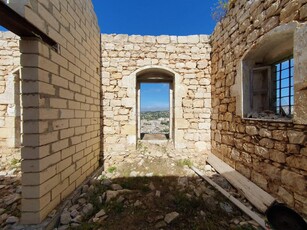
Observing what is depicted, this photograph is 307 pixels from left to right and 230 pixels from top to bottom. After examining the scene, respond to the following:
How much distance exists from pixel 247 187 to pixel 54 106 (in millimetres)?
3791

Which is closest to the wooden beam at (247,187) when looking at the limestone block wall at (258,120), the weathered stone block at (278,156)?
the limestone block wall at (258,120)

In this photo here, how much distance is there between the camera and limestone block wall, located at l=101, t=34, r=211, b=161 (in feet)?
15.6

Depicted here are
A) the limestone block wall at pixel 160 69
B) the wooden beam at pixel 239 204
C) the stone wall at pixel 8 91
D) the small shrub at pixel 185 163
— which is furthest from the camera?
the limestone block wall at pixel 160 69

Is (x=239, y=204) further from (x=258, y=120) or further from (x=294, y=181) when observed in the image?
(x=258, y=120)

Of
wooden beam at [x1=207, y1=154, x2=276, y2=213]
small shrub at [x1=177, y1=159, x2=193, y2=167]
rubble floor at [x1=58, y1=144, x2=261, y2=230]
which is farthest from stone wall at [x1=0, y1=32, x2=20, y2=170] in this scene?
wooden beam at [x1=207, y1=154, x2=276, y2=213]

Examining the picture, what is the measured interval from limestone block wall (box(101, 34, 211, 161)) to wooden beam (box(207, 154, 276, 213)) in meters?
1.03

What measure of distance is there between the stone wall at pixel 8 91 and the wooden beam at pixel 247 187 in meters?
5.89

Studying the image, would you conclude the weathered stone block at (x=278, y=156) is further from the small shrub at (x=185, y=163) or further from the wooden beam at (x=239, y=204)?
the small shrub at (x=185, y=163)

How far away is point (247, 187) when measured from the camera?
2.92 metres

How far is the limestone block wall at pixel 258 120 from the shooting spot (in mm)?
2133

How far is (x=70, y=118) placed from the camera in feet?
9.43

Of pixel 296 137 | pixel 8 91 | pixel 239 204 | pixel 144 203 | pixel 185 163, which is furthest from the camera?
pixel 8 91

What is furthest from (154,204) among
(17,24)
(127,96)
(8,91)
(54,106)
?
(8,91)

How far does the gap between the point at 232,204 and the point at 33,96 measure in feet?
12.1
